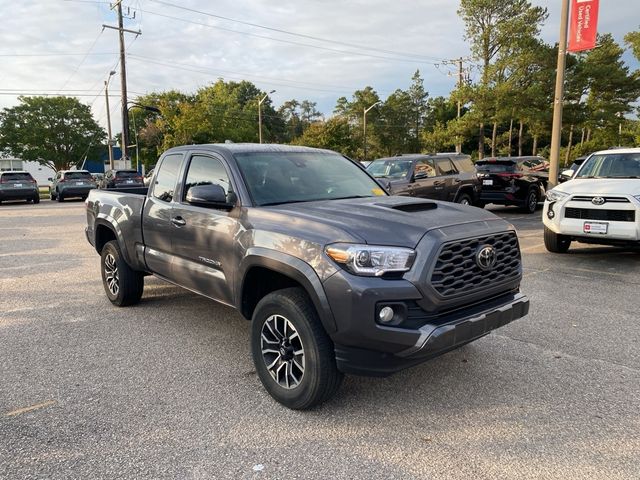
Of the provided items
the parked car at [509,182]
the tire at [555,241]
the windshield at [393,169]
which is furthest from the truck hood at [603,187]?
the parked car at [509,182]

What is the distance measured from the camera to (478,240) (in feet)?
10.8

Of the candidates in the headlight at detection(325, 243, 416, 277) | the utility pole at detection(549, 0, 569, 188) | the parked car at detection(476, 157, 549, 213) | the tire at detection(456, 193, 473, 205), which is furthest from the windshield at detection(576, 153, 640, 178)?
the headlight at detection(325, 243, 416, 277)

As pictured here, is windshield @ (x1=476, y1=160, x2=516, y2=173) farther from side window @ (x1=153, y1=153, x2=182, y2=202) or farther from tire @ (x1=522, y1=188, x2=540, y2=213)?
side window @ (x1=153, y1=153, x2=182, y2=202)

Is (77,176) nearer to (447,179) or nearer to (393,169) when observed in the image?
(393,169)

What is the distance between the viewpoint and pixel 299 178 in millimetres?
4297

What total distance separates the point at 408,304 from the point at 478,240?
2.43 ft

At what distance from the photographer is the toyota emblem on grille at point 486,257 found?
3250mm

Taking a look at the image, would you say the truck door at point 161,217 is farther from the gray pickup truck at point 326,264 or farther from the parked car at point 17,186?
the parked car at point 17,186

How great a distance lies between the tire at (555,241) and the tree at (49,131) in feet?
204

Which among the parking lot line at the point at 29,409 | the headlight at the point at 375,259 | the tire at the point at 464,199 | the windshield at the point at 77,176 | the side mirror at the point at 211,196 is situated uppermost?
the side mirror at the point at 211,196

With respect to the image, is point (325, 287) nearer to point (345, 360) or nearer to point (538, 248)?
point (345, 360)

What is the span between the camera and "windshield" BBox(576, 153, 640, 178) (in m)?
8.18

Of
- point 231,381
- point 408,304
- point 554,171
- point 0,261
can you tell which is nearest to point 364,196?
point 408,304

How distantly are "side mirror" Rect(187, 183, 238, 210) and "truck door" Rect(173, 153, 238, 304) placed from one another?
82mm
